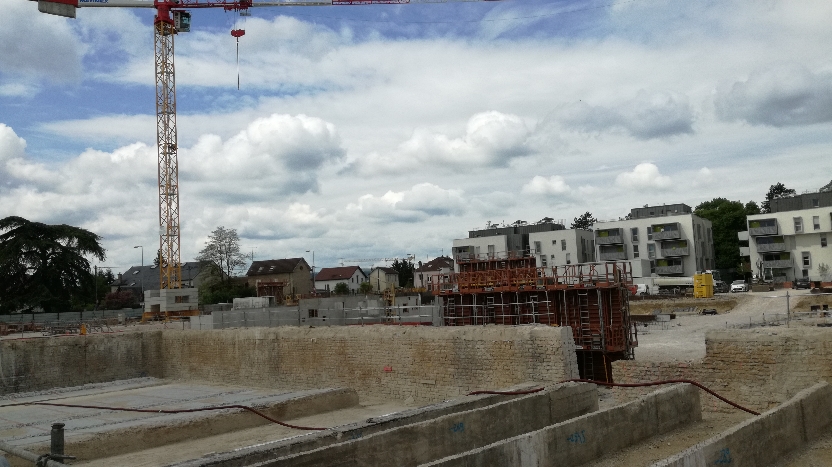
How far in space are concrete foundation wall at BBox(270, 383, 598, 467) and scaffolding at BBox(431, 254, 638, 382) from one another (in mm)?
5644

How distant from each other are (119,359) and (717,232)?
63.4 meters

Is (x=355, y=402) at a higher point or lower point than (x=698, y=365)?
lower

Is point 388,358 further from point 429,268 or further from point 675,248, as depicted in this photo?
point 429,268

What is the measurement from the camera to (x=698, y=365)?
1236 cm

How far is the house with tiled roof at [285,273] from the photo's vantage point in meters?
76.9

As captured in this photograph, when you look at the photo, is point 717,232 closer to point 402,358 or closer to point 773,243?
point 773,243

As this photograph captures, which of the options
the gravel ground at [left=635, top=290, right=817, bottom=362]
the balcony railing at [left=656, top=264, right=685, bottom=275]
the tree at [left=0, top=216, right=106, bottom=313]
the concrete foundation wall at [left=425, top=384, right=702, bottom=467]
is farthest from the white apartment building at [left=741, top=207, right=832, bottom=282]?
the tree at [left=0, top=216, right=106, bottom=313]

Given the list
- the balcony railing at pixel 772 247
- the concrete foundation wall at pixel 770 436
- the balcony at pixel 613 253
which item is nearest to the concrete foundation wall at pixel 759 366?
the concrete foundation wall at pixel 770 436

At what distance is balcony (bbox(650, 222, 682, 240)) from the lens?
5935cm


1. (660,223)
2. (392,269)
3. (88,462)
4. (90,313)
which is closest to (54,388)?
(88,462)

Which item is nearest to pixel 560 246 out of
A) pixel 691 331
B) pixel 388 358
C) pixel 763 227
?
pixel 763 227

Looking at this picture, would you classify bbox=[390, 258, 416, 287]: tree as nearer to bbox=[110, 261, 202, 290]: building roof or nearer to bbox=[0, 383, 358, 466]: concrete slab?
bbox=[110, 261, 202, 290]: building roof

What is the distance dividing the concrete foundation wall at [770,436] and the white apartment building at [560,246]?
53400mm

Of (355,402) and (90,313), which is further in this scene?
(90,313)
